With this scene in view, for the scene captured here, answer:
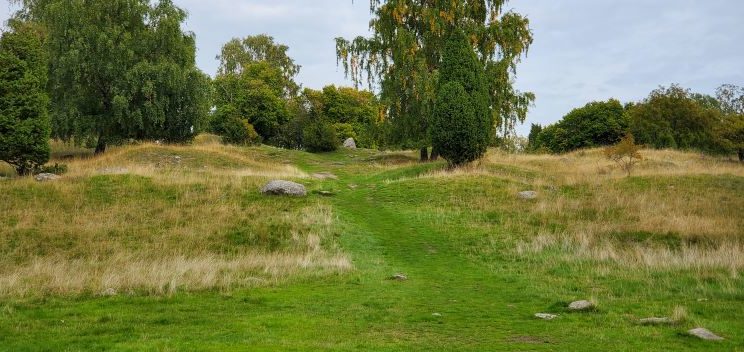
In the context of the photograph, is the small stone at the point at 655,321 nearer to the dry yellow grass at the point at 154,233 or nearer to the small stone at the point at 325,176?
the dry yellow grass at the point at 154,233

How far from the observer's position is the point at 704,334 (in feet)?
26.7

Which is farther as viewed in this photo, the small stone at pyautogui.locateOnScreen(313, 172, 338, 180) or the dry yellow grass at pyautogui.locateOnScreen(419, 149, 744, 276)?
the small stone at pyautogui.locateOnScreen(313, 172, 338, 180)

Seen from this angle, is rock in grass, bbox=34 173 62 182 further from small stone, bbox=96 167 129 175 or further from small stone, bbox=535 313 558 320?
small stone, bbox=535 313 558 320

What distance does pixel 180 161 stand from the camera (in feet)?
117

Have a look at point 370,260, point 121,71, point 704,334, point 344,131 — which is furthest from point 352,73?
point 704,334

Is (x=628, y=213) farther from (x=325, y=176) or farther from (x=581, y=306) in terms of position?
(x=325, y=176)

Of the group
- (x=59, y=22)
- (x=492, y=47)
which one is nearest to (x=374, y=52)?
(x=492, y=47)

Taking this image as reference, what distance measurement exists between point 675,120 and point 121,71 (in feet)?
157

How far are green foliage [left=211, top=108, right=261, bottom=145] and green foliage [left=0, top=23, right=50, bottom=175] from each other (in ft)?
95.5

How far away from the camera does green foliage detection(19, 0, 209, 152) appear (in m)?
36.1

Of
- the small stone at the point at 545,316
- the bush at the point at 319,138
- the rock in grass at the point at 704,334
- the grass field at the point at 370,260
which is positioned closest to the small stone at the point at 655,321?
the grass field at the point at 370,260

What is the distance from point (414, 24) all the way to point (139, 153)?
20.4 meters

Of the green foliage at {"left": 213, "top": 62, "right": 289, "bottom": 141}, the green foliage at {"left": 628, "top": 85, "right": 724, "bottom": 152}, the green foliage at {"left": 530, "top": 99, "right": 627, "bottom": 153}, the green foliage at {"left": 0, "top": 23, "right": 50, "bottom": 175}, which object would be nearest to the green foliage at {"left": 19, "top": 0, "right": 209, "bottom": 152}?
Result: the green foliage at {"left": 0, "top": 23, "right": 50, "bottom": 175}

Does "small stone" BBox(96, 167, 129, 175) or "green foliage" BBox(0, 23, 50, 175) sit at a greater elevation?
"green foliage" BBox(0, 23, 50, 175)
